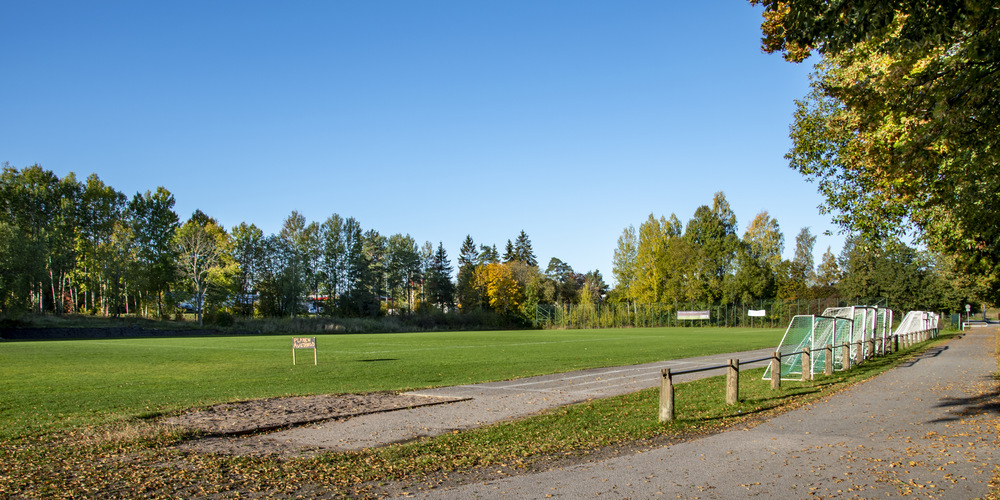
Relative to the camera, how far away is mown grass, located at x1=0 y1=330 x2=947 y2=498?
675 cm

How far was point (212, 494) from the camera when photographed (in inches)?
254

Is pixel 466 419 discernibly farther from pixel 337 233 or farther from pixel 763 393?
pixel 337 233

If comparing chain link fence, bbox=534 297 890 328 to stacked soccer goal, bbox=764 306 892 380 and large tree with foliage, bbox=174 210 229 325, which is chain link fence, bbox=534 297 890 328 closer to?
large tree with foliage, bbox=174 210 229 325

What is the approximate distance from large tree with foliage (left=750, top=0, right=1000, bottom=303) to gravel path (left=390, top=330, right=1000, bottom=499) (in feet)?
10.2

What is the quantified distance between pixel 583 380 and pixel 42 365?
738 inches

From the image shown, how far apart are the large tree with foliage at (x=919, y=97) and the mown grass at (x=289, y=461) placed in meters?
4.99

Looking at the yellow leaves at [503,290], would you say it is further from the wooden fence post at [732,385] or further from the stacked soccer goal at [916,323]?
the wooden fence post at [732,385]

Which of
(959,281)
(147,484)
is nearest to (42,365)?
(147,484)

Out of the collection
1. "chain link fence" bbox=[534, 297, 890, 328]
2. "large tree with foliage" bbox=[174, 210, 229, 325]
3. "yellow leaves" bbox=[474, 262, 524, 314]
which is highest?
"large tree with foliage" bbox=[174, 210, 229, 325]

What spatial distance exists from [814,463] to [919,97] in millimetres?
4846

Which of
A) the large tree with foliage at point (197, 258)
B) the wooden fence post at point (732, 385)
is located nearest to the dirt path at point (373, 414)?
the wooden fence post at point (732, 385)

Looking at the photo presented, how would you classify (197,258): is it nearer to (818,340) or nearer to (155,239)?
(155,239)

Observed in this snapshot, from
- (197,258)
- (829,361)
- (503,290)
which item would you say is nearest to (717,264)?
(503,290)

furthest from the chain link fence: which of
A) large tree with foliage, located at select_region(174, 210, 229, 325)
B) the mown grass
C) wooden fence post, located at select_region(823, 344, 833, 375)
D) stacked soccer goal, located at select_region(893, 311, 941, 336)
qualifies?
the mown grass
